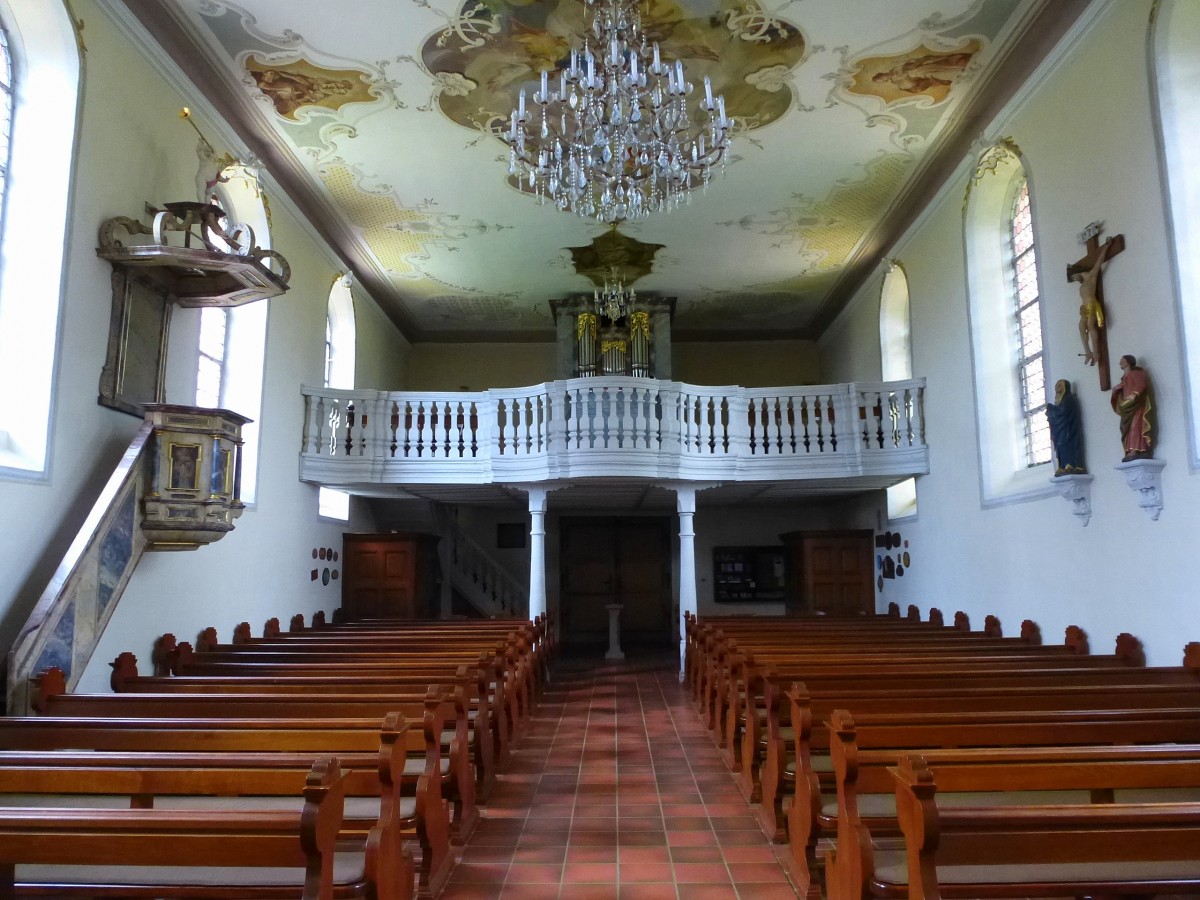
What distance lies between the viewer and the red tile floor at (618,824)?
449cm

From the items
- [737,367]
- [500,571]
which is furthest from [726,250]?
[500,571]

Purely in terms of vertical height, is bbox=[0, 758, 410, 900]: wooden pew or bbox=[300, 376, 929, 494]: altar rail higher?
bbox=[300, 376, 929, 494]: altar rail

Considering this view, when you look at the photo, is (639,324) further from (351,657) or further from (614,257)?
(351,657)

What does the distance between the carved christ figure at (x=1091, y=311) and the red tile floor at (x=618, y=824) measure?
466 cm

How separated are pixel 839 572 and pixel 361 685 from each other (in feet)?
31.9

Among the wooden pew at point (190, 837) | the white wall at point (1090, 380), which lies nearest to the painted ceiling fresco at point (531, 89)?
the white wall at point (1090, 380)

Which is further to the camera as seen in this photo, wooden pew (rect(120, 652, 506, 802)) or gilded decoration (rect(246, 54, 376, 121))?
gilded decoration (rect(246, 54, 376, 121))

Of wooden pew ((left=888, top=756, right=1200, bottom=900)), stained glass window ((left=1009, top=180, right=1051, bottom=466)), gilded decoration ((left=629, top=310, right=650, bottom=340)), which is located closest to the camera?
wooden pew ((left=888, top=756, right=1200, bottom=900))

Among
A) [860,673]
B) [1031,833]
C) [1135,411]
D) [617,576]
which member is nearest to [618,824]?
[860,673]

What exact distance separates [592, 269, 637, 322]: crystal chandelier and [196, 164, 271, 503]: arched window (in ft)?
15.3

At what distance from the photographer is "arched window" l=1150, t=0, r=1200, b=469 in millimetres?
6004

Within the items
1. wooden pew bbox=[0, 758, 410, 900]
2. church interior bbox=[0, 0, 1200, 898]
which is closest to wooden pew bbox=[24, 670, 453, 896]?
church interior bbox=[0, 0, 1200, 898]

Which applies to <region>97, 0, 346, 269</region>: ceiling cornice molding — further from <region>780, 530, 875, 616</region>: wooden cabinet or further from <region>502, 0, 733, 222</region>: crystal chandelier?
<region>780, 530, 875, 616</region>: wooden cabinet

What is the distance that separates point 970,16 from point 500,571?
11985 millimetres
